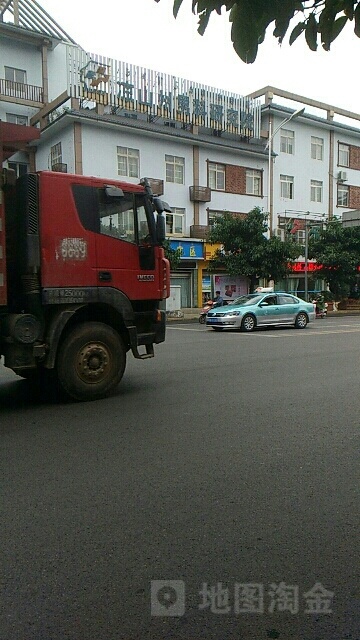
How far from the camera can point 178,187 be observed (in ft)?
95.9

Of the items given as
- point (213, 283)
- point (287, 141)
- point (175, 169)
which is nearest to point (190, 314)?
point (213, 283)

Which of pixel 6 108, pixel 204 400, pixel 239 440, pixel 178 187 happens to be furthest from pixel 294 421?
pixel 6 108

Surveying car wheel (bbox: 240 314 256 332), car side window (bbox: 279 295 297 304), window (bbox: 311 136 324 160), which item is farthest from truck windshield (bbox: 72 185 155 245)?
window (bbox: 311 136 324 160)

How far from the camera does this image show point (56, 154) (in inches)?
1052

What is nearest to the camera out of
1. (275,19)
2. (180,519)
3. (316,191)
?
(275,19)

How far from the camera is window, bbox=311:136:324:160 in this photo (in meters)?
35.7

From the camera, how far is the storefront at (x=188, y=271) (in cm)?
2886

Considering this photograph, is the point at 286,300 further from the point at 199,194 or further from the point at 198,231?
the point at 199,194

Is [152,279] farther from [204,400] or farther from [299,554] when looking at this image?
[299,554]

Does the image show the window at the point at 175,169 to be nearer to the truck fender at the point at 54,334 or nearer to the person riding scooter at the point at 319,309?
the person riding scooter at the point at 319,309

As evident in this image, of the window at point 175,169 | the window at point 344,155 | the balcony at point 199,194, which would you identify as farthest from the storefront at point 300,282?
the window at point 175,169

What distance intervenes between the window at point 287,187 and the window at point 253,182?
209 centimetres

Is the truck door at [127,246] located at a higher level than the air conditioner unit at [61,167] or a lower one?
lower

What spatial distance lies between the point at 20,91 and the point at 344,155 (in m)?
23.3
